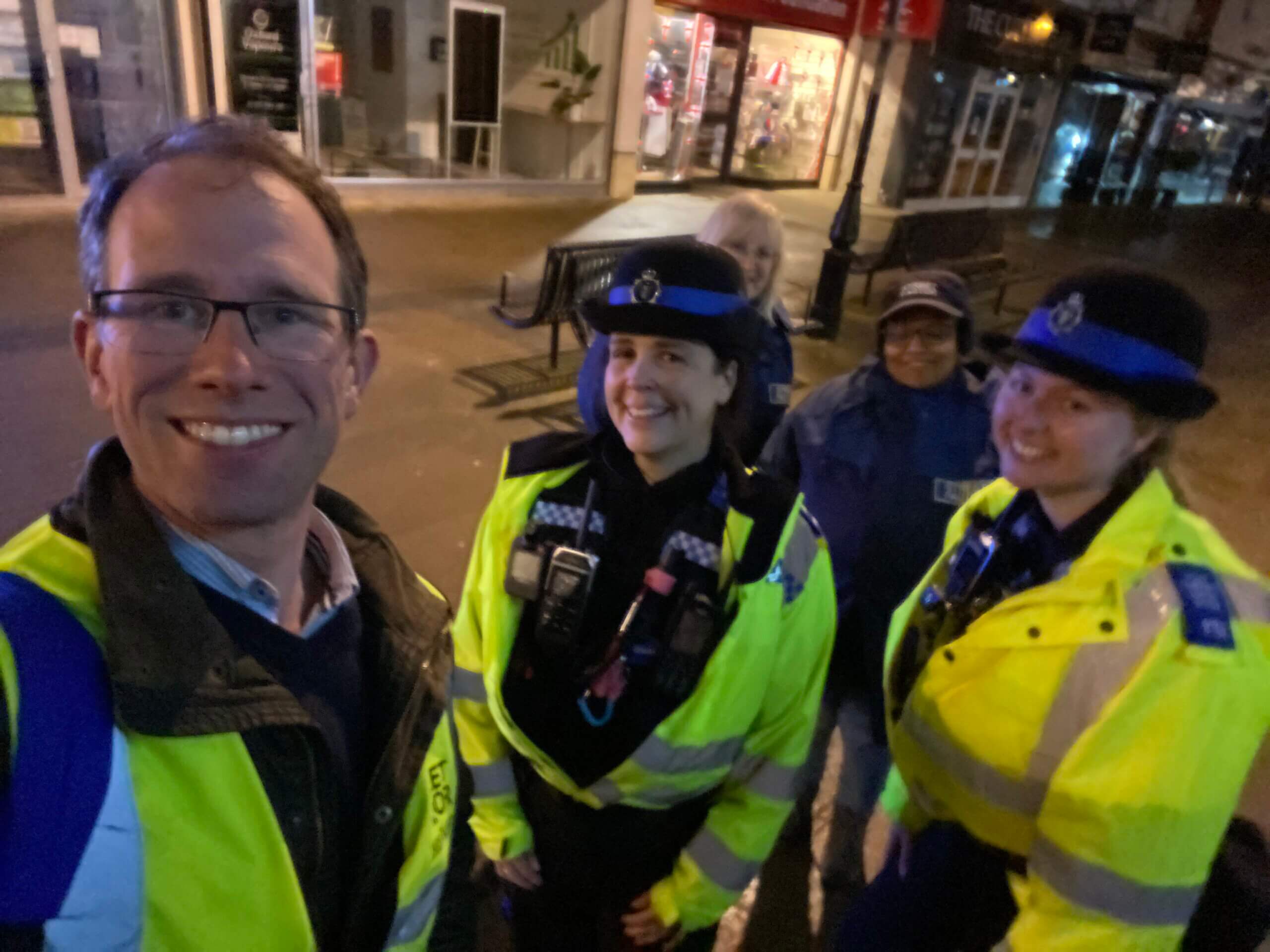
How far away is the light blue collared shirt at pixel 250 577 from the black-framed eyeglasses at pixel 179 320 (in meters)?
0.25

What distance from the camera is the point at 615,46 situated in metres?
12.5

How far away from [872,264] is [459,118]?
725 centimetres

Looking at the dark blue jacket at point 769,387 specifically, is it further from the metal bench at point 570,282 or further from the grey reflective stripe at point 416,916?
the metal bench at point 570,282

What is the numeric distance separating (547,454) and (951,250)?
8.56 meters

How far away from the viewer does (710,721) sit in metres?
1.59

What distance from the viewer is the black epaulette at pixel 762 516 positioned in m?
1.61

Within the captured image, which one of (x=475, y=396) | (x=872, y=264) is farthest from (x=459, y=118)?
(x=475, y=396)

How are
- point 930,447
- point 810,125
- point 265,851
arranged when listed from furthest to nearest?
1. point 810,125
2. point 930,447
3. point 265,851

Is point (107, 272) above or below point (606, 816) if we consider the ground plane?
above

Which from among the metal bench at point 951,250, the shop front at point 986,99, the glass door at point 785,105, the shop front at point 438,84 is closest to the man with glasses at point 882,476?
the metal bench at point 951,250

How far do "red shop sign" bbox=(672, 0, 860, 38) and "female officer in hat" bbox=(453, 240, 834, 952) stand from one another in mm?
13852

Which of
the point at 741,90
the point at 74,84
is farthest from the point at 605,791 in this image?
the point at 741,90

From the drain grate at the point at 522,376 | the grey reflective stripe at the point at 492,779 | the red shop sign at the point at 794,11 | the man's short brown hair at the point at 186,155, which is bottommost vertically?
the drain grate at the point at 522,376

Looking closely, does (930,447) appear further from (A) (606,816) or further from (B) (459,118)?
(B) (459,118)
